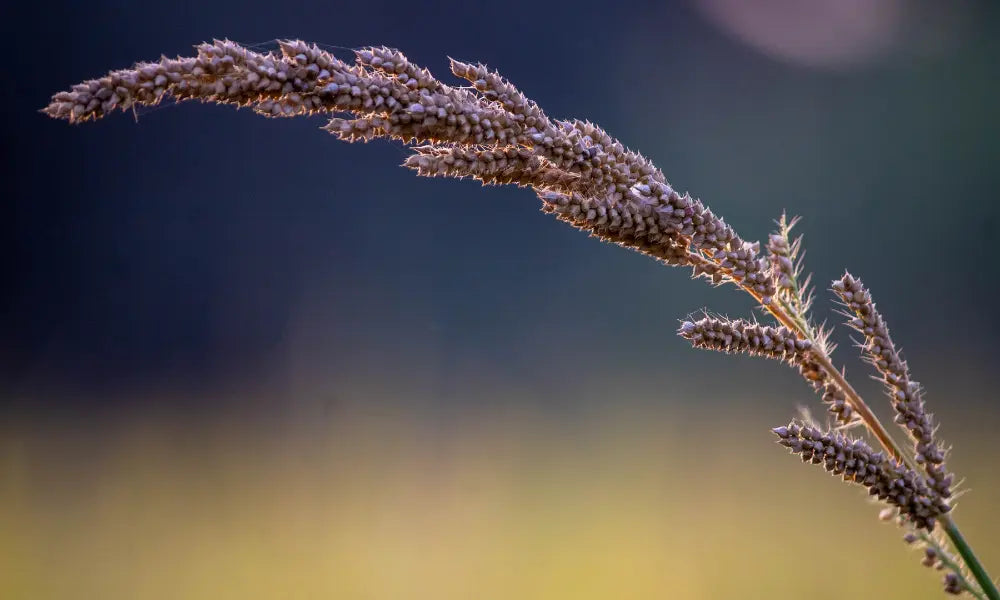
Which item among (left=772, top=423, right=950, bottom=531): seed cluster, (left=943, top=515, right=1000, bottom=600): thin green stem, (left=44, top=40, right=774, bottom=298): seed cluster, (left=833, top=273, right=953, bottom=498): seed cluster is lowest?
(left=943, top=515, right=1000, bottom=600): thin green stem

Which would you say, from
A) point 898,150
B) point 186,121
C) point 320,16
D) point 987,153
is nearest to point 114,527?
point 186,121

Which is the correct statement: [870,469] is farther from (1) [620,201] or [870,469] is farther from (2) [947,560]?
(1) [620,201]

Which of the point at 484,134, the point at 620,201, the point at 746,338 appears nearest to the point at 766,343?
the point at 746,338

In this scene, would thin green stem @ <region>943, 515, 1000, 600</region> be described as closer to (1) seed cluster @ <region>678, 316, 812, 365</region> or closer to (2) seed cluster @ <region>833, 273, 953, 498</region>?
(2) seed cluster @ <region>833, 273, 953, 498</region>

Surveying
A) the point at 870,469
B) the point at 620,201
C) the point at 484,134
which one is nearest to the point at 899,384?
the point at 870,469

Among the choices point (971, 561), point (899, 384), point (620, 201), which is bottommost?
point (971, 561)

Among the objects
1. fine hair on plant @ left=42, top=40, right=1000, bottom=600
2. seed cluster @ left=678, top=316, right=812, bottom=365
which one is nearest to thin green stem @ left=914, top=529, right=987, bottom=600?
fine hair on plant @ left=42, top=40, right=1000, bottom=600

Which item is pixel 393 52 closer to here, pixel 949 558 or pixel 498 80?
pixel 498 80

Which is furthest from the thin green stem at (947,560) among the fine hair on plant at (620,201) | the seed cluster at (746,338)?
the seed cluster at (746,338)

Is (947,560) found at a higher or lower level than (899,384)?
lower
